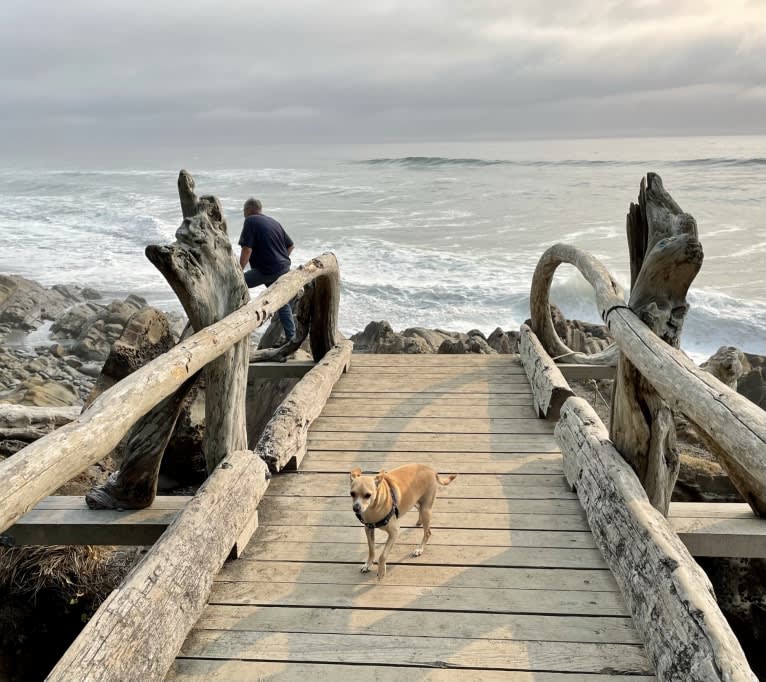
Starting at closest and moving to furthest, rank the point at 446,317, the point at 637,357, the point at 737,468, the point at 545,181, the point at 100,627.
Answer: the point at 100,627 → the point at 637,357 → the point at 737,468 → the point at 446,317 → the point at 545,181

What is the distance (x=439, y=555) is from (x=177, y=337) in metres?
8.65

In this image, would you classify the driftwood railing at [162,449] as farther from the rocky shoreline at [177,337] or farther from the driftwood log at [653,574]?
the rocky shoreline at [177,337]

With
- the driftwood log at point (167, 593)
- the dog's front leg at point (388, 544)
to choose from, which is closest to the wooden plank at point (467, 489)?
the driftwood log at point (167, 593)

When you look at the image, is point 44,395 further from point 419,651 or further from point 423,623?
point 419,651

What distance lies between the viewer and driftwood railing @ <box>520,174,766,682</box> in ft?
8.02

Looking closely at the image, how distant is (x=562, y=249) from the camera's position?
6.52m

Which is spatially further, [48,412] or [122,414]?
[48,412]

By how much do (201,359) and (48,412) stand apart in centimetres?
419

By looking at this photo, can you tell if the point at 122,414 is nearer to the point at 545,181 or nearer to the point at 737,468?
the point at 737,468

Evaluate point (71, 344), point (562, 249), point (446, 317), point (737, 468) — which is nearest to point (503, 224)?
point (446, 317)

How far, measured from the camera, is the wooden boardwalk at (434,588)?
2.74m

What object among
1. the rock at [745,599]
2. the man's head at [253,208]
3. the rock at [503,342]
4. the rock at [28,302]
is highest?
the man's head at [253,208]

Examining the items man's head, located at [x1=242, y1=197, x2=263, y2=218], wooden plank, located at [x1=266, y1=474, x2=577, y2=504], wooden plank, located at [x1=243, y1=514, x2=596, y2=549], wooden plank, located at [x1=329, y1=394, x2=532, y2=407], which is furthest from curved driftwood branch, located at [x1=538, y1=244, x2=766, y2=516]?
man's head, located at [x1=242, y1=197, x2=263, y2=218]

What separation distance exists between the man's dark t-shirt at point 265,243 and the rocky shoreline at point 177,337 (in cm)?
188
